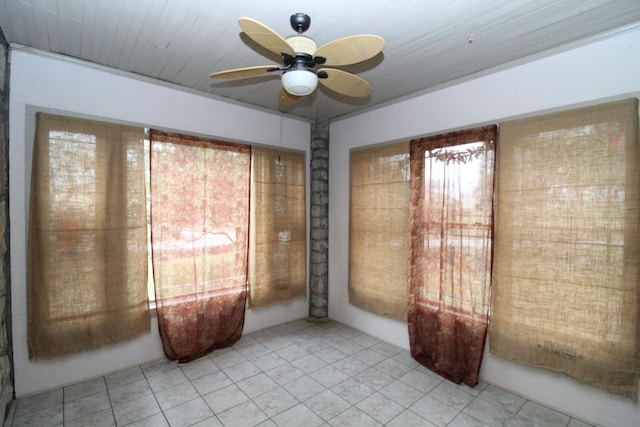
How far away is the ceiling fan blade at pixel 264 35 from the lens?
1296 millimetres

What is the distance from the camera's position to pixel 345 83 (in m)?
1.90

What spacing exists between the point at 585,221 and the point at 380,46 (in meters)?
1.92

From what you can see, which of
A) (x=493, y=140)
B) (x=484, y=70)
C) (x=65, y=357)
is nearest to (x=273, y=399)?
(x=65, y=357)

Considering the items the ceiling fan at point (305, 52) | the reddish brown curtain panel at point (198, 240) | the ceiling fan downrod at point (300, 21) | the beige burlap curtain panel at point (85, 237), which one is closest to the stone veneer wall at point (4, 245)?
the beige burlap curtain panel at point (85, 237)

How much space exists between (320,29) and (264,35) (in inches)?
29.7

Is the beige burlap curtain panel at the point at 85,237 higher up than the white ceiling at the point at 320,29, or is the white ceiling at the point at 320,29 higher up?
the white ceiling at the point at 320,29

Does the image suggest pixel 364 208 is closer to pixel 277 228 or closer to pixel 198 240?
pixel 277 228

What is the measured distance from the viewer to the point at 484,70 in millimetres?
2557

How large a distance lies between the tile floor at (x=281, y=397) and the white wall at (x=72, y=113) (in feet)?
0.49

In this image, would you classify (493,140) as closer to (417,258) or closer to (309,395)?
(417,258)

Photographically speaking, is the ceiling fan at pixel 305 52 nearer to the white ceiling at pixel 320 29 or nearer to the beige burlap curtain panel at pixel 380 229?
the white ceiling at pixel 320 29

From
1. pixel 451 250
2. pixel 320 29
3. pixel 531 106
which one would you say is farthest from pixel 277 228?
pixel 531 106

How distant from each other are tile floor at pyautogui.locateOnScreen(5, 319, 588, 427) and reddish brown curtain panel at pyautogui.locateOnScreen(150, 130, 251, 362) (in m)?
0.32

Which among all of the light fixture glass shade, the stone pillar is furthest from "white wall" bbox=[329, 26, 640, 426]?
the light fixture glass shade
